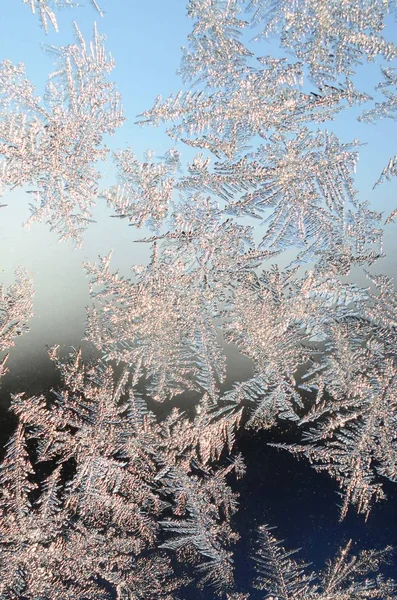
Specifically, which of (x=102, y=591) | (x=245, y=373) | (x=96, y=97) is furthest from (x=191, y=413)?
(x=96, y=97)

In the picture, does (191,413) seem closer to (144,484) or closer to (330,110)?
(144,484)

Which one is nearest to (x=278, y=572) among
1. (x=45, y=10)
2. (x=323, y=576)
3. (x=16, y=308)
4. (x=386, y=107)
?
(x=323, y=576)

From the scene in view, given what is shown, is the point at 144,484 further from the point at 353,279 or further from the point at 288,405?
the point at 353,279

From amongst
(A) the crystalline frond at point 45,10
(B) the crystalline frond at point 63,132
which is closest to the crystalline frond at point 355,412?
(B) the crystalline frond at point 63,132

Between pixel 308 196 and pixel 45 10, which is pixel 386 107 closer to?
pixel 308 196

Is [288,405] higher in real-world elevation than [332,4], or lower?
lower

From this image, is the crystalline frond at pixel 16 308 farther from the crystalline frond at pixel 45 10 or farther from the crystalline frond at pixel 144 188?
the crystalline frond at pixel 45 10

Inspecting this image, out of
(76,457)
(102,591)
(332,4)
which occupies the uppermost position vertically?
(332,4)
